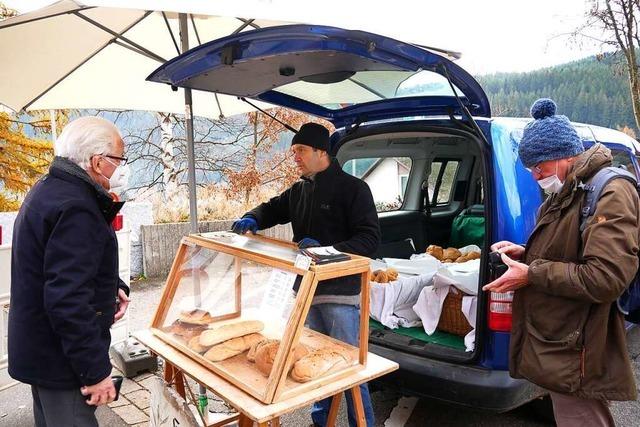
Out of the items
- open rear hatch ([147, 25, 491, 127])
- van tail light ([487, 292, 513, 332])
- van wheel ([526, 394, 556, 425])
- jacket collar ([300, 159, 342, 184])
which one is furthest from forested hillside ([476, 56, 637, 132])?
van tail light ([487, 292, 513, 332])

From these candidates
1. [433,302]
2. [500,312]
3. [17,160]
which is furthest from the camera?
[17,160]

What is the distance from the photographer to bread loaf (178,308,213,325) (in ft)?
7.37

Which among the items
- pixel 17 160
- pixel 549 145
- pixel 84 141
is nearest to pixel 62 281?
pixel 84 141

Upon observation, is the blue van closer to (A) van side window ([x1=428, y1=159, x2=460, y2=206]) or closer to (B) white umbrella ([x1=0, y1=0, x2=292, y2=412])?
(B) white umbrella ([x1=0, y1=0, x2=292, y2=412])

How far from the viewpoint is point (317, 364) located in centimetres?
181

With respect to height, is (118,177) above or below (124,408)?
above

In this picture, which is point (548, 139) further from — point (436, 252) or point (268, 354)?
point (436, 252)

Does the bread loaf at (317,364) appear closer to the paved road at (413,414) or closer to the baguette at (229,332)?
the baguette at (229,332)

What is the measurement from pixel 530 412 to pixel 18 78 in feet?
14.2

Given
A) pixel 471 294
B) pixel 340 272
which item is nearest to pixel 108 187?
pixel 340 272

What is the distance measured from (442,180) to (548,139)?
3551mm

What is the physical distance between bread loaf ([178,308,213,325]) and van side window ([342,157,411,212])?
2.95 m

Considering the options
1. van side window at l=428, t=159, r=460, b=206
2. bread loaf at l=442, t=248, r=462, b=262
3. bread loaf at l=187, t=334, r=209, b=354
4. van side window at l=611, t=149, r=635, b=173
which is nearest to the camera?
bread loaf at l=187, t=334, r=209, b=354

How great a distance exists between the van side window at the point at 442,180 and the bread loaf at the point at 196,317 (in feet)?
12.0
